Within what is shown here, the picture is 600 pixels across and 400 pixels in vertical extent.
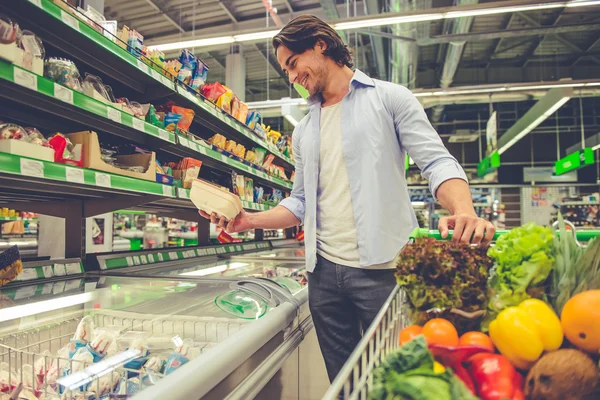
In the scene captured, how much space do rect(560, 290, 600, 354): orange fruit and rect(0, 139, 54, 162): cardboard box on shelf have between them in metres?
1.46

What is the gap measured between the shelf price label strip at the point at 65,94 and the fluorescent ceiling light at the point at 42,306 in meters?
0.72

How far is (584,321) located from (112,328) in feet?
4.48

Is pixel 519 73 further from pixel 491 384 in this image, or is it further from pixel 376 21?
pixel 491 384

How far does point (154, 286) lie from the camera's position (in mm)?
1967

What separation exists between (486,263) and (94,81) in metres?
1.81

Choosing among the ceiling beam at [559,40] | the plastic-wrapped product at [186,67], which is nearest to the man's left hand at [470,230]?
the plastic-wrapped product at [186,67]

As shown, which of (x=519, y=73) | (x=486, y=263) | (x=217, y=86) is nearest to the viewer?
(x=486, y=263)

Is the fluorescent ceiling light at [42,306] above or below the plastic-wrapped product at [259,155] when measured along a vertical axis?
below

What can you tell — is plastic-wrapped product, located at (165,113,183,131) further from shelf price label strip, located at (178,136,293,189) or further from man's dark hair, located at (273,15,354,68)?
man's dark hair, located at (273,15,354,68)

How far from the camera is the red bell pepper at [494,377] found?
0.55 metres

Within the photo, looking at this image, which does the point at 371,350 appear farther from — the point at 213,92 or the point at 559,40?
the point at 559,40

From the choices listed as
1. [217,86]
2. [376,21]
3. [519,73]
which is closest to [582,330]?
[217,86]

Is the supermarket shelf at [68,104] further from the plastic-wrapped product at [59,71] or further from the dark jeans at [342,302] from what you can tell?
the dark jeans at [342,302]

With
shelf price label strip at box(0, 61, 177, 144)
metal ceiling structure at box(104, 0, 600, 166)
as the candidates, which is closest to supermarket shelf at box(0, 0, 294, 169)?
shelf price label strip at box(0, 61, 177, 144)
